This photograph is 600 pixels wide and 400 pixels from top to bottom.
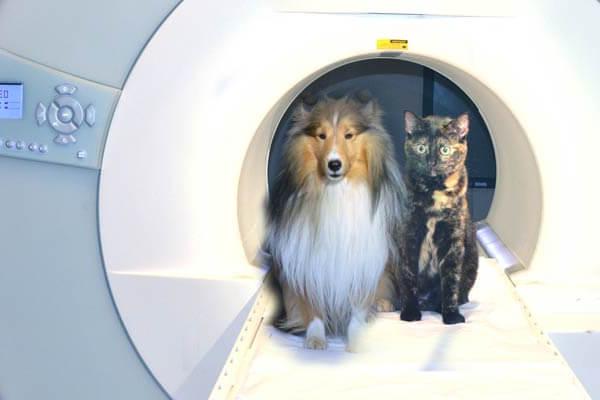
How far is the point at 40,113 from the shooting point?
1.14 meters

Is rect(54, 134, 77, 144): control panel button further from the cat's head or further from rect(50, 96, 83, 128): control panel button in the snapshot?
the cat's head

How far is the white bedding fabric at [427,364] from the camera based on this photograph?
1001 mm

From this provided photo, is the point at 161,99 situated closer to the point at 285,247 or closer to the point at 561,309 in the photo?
the point at 285,247

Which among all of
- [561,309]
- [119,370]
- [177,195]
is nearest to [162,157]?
[177,195]

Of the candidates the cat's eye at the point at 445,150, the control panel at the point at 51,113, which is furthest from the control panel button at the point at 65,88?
the cat's eye at the point at 445,150

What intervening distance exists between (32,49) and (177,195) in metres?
0.31

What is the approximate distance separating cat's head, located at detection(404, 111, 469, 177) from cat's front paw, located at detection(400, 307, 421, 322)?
8.6 inches

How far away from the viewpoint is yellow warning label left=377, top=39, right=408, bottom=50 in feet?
3.54

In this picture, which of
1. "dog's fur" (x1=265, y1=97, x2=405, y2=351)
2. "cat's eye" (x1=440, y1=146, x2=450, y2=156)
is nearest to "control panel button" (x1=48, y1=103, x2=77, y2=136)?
"dog's fur" (x1=265, y1=97, x2=405, y2=351)

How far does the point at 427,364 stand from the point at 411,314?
5.3 inches

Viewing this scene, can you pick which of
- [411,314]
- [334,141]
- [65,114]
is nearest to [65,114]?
[65,114]

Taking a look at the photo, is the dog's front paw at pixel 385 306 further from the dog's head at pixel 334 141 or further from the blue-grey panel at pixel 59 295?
the blue-grey panel at pixel 59 295

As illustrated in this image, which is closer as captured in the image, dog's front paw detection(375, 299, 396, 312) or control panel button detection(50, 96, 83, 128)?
control panel button detection(50, 96, 83, 128)

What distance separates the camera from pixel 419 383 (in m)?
1.02
